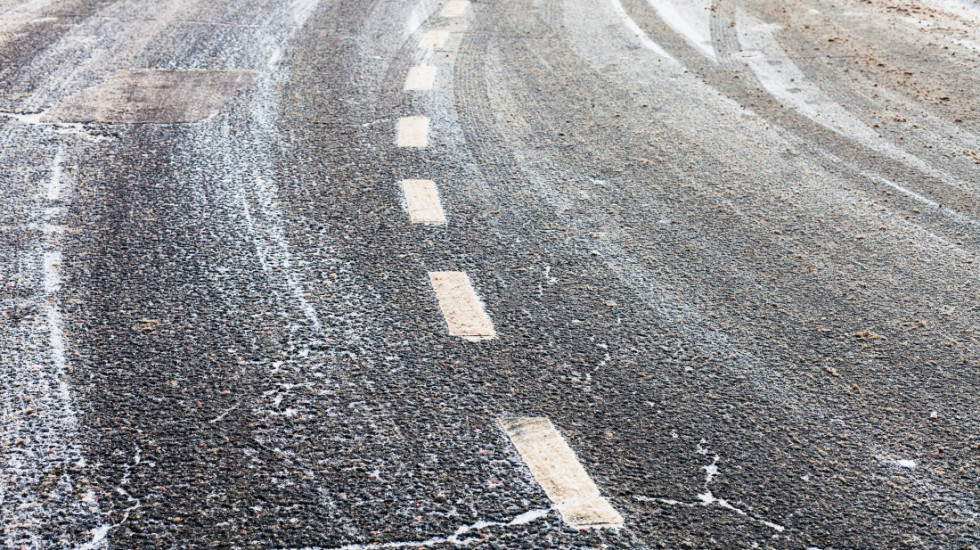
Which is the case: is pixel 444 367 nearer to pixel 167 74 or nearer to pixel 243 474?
pixel 243 474

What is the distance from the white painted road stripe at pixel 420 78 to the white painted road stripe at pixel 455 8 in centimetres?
195

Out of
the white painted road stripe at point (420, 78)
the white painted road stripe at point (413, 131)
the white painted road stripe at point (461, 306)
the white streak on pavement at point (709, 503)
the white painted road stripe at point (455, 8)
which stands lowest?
the white streak on pavement at point (709, 503)

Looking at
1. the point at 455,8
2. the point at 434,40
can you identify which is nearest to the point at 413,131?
the point at 434,40

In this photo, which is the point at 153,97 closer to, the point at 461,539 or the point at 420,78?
the point at 420,78

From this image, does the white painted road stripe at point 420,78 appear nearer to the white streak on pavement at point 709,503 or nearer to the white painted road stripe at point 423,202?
the white painted road stripe at point 423,202

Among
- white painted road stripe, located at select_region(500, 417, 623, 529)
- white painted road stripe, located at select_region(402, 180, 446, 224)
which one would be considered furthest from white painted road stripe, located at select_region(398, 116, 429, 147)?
white painted road stripe, located at select_region(500, 417, 623, 529)

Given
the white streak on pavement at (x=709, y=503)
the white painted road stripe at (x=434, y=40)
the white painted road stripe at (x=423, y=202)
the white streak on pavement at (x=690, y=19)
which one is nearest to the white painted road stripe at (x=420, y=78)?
the white painted road stripe at (x=434, y=40)

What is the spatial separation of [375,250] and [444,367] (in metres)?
1.02

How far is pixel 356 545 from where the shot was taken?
8.27 ft

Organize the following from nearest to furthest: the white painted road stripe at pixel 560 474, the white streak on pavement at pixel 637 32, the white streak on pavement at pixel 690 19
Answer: the white painted road stripe at pixel 560 474
the white streak on pavement at pixel 637 32
the white streak on pavement at pixel 690 19

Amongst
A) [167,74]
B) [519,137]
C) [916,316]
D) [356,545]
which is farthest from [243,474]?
[167,74]

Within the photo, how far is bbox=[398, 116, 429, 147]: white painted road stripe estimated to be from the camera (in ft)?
17.9

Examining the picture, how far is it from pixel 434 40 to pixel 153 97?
2.69 m

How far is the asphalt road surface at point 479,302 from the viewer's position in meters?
2.73
